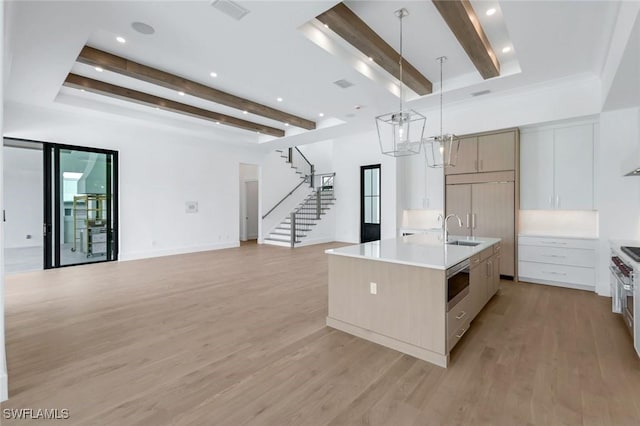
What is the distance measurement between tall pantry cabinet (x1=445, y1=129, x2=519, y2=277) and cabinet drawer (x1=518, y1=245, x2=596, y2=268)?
19 centimetres

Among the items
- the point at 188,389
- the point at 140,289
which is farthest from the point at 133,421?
the point at 140,289

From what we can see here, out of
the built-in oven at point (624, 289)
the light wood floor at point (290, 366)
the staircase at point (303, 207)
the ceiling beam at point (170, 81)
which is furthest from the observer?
the staircase at point (303, 207)

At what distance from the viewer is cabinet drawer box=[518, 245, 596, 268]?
4836 mm

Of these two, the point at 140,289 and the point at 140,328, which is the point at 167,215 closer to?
the point at 140,289

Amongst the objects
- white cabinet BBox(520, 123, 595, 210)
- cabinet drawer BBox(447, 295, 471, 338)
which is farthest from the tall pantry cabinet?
cabinet drawer BBox(447, 295, 471, 338)

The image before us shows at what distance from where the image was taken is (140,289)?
4.95m

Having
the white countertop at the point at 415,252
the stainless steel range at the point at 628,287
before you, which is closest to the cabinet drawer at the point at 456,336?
the white countertop at the point at 415,252

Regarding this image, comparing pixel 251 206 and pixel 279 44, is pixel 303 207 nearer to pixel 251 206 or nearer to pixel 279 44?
pixel 251 206

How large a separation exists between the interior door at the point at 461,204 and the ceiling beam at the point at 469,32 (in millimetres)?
2236

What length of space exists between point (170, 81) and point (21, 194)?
256 inches

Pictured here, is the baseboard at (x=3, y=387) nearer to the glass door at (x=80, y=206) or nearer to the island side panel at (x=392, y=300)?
the island side panel at (x=392, y=300)

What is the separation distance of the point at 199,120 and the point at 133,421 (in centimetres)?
735

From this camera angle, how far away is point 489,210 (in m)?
5.76

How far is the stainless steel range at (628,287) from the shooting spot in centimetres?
272
